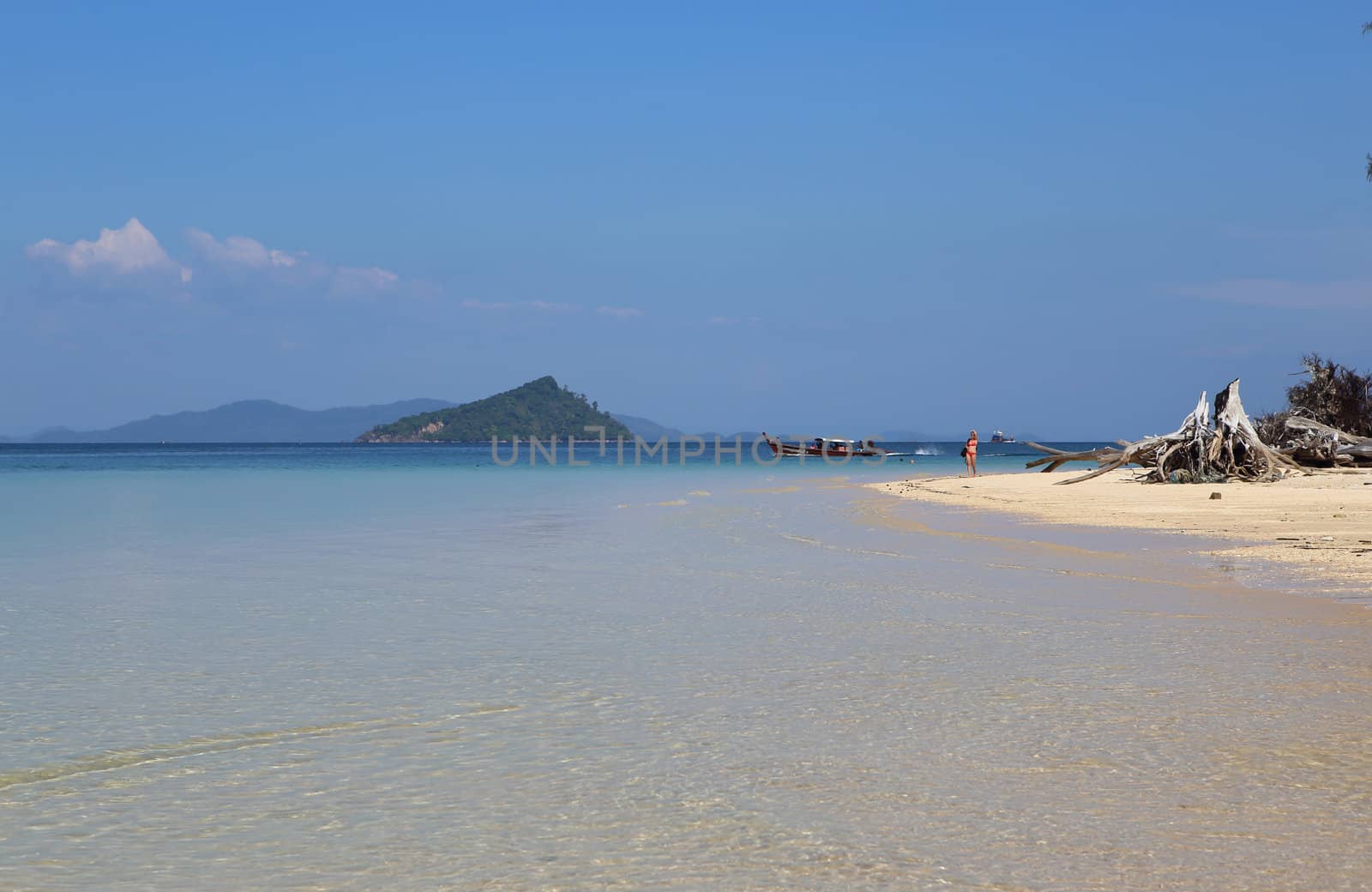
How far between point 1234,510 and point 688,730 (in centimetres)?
1969

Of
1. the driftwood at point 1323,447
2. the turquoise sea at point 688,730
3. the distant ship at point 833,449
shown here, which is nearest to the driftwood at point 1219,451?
the driftwood at point 1323,447

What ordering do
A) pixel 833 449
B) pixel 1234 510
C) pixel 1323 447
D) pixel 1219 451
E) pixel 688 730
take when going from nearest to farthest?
pixel 688 730 < pixel 1234 510 < pixel 1219 451 < pixel 1323 447 < pixel 833 449

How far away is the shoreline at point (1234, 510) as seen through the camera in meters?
14.5

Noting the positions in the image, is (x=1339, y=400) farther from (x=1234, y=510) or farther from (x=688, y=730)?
(x=688, y=730)

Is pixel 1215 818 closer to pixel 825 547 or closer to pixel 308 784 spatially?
pixel 308 784

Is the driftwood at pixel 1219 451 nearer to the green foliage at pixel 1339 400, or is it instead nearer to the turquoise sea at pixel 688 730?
the green foliage at pixel 1339 400

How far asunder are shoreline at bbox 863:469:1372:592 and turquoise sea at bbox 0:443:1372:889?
5.50ft

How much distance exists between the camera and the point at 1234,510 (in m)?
22.7

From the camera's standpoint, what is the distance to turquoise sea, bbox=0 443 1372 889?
4238mm

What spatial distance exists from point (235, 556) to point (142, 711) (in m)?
10.3

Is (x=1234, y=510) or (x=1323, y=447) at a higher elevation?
(x=1323, y=447)

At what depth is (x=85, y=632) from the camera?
964 centimetres


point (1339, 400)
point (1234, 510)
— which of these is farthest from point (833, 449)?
point (1234, 510)

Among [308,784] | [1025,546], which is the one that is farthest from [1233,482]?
[308,784]
